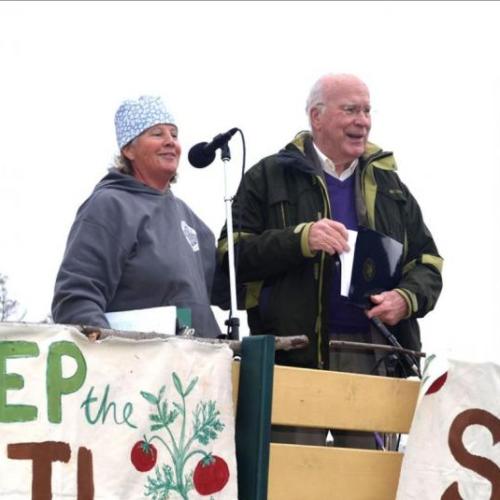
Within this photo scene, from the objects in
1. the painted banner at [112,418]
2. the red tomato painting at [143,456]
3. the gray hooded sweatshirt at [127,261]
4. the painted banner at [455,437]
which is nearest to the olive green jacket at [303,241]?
the gray hooded sweatshirt at [127,261]

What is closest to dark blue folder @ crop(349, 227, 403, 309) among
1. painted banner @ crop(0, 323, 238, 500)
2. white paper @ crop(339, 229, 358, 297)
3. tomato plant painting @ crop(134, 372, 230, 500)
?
white paper @ crop(339, 229, 358, 297)

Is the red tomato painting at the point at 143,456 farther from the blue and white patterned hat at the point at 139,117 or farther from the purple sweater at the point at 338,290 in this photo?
the blue and white patterned hat at the point at 139,117

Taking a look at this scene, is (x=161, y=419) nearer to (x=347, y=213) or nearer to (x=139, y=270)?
(x=139, y=270)

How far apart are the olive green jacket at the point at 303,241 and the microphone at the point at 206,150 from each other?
25 centimetres

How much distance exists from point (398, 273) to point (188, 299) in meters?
1.03

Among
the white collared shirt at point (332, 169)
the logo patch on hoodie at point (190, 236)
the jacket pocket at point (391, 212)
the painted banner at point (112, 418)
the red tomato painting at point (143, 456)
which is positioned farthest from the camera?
the white collared shirt at point (332, 169)

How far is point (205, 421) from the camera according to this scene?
316 centimetres

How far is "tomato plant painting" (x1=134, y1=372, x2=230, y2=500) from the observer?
3033 millimetres

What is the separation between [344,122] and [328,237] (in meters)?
0.77

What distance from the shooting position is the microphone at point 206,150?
13.8 ft

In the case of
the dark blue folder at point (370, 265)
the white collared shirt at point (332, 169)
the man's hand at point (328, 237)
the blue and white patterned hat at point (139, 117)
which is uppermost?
the blue and white patterned hat at point (139, 117)

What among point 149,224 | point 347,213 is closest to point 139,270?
point 149,224

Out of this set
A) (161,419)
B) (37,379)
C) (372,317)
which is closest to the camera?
(37,379)

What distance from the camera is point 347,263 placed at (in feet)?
14.1
